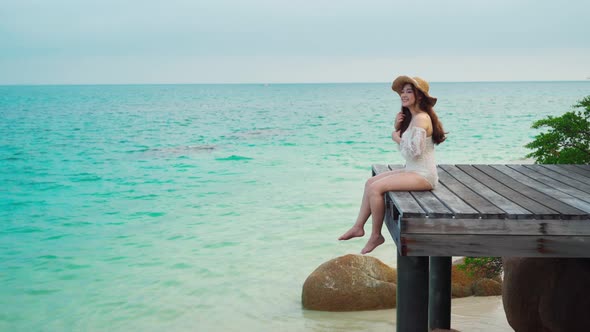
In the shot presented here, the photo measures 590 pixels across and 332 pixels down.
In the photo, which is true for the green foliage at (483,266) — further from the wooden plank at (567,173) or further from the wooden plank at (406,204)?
the wooden plank at (406,204)

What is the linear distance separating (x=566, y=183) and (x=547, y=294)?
3.60 ft

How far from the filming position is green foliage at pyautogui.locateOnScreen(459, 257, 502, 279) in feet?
28.5

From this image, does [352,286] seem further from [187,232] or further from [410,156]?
[187,232]

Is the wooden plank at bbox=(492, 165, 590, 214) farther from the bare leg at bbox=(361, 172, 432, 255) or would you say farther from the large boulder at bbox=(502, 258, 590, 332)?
the bare leg at bbox=(361, 172, 432, 255)

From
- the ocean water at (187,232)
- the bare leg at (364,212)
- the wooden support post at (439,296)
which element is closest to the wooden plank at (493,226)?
the bare leg at (364,212)

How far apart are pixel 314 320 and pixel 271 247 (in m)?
5.22

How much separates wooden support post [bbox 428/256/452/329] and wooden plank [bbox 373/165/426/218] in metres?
2.13

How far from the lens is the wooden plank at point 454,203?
177 inches

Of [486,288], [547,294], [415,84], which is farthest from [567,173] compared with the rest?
[486,288]

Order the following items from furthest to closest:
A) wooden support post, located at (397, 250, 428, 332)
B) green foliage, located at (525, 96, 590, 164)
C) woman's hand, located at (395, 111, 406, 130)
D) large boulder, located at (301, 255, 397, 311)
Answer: large boulder, located at (301, 255, 397, 311), green foliage, located at (525, 96, 590, 164), woman's hand, located at (395, 111, 406, 130), wooden support post, located at (397, 250, 428, 332)

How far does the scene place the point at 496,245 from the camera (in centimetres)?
Result: 448

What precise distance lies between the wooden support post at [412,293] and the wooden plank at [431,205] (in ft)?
1.46

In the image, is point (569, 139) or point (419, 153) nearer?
point (419, 153)

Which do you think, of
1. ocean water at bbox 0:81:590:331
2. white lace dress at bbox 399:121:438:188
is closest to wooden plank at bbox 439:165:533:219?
white lace dress at bbox 399:121:438:188
